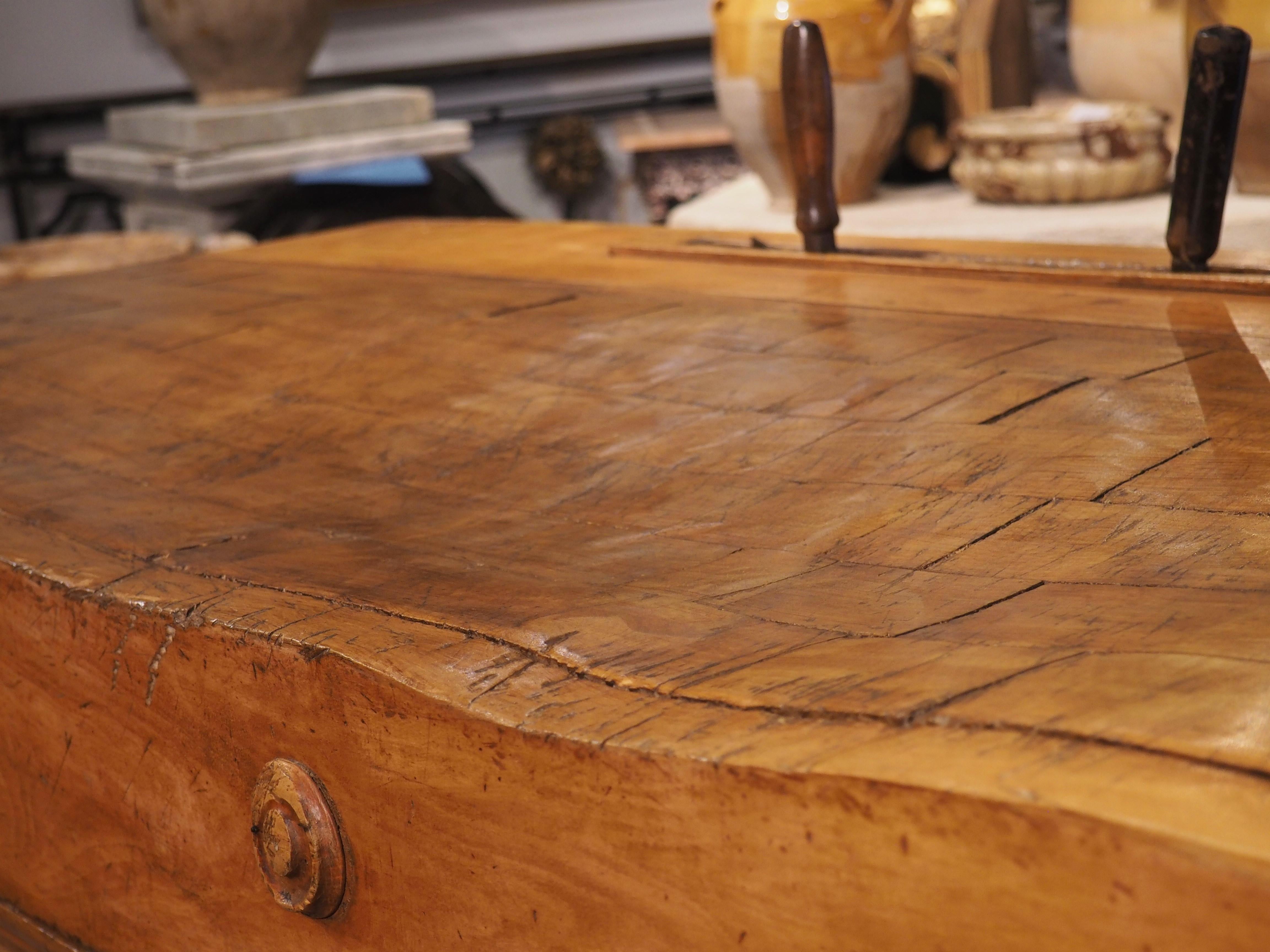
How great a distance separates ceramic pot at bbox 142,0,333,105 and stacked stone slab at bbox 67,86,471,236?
0.17 feet

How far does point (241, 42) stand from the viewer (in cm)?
313

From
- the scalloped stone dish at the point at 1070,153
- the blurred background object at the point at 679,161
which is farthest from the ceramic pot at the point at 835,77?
the blurred background object at the point at 679,161

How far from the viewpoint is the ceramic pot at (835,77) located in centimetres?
174

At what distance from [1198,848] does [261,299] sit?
92 centimetres

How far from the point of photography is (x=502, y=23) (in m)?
4.68

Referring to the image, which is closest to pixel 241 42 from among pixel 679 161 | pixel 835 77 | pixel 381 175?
→ pixel 381 175

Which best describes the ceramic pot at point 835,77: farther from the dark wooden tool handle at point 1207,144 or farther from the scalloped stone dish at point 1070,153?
the dark wooden tool handle at point 1207,144

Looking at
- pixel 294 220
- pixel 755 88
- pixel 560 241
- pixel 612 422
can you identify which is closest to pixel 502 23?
pixel 294 220

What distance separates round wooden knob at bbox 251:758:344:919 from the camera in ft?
1.50

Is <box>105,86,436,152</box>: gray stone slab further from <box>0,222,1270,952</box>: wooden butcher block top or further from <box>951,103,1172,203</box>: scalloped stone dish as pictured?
<box>0,222,1270,952</box>: wooden butcher block top

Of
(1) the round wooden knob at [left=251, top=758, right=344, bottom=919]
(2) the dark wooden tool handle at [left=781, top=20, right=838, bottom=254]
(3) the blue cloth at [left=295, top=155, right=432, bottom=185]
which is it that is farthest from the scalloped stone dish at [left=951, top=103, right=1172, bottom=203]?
(3) the blue cloth at [left=295, top=155, right=432, bottom=185]

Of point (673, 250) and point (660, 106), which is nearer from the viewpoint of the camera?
point (673, 250)

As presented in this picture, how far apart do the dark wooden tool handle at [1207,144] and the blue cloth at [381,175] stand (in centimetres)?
309

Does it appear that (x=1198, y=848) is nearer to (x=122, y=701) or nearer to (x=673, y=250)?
(x=122, y=701)
